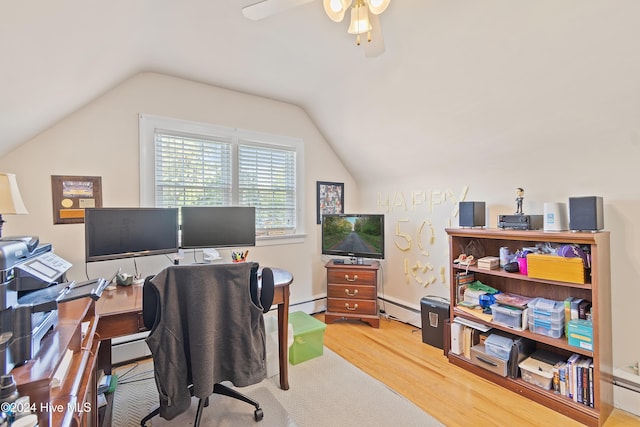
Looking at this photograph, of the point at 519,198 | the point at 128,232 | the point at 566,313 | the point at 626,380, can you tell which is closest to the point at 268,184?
the point at 128,232

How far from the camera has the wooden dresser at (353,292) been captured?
10.8 feet

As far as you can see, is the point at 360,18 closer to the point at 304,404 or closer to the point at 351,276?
the point at 304,404

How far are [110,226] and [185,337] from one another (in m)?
1.04

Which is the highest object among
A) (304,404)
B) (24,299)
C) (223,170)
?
(223,170)

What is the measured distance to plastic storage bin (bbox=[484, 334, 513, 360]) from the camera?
7.25ft

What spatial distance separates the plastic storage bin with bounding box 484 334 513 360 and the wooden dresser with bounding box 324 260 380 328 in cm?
117

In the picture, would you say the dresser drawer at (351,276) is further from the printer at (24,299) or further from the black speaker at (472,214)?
the printer at (24,299)

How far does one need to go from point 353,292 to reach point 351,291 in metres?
0.03

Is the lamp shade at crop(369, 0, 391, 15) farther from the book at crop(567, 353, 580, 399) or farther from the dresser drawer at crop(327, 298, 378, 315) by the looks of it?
the dresser drawer at crop(327, 298, 378, 315)

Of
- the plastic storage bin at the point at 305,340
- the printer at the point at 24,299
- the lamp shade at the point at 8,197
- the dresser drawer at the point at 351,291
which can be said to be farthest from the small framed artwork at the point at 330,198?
the printer at the point at 24,299

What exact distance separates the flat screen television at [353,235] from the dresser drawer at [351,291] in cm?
36

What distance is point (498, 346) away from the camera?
2.25m

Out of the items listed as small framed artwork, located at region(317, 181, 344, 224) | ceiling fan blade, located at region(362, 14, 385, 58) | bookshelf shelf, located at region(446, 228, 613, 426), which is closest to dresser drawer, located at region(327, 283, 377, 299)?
small framed artwork, located at region(317, 181, 344, 224)

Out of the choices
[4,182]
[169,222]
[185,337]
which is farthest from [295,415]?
[4,182]
